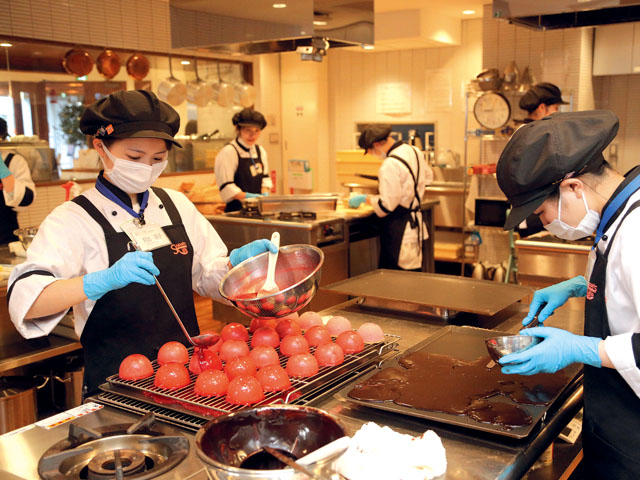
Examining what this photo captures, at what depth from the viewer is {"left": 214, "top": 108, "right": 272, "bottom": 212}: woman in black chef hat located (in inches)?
246

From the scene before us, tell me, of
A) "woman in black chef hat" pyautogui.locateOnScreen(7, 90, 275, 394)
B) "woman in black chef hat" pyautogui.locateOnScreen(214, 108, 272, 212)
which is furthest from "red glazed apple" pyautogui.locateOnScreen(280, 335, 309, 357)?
"woman in black chef hat" pyautogui.locateOnScreen(214, 108, 272, 212)

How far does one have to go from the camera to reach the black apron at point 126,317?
2.18 metres

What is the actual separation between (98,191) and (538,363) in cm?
155

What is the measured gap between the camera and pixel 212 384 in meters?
1.72

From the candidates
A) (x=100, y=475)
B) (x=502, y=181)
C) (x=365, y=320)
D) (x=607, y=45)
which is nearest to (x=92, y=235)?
(x=100, y=475)

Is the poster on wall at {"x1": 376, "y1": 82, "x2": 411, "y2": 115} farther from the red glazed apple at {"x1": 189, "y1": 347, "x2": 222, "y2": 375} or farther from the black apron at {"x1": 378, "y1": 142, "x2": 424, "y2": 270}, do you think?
Result: the red glazed apple at {"x1": 189, "y1": 347, "x2": 222, "y2": 375}

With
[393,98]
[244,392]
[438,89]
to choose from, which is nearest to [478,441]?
[244,392]

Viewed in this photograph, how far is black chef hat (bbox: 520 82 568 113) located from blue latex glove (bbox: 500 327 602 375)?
4.05 metres

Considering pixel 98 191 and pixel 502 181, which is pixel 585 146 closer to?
pixel 502 181

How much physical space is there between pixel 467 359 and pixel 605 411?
1.49 ft

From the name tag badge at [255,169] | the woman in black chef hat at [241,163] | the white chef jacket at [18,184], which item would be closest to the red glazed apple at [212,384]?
the white chef jacket at [18,184]

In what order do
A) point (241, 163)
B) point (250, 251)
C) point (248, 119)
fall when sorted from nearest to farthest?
point (250, 251) → point (248, 119) → point (241, 163)

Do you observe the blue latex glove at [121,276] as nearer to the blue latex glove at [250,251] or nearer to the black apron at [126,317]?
the black apron at [126,317]

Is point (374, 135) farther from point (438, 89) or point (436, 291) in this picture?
point (438, 89)
